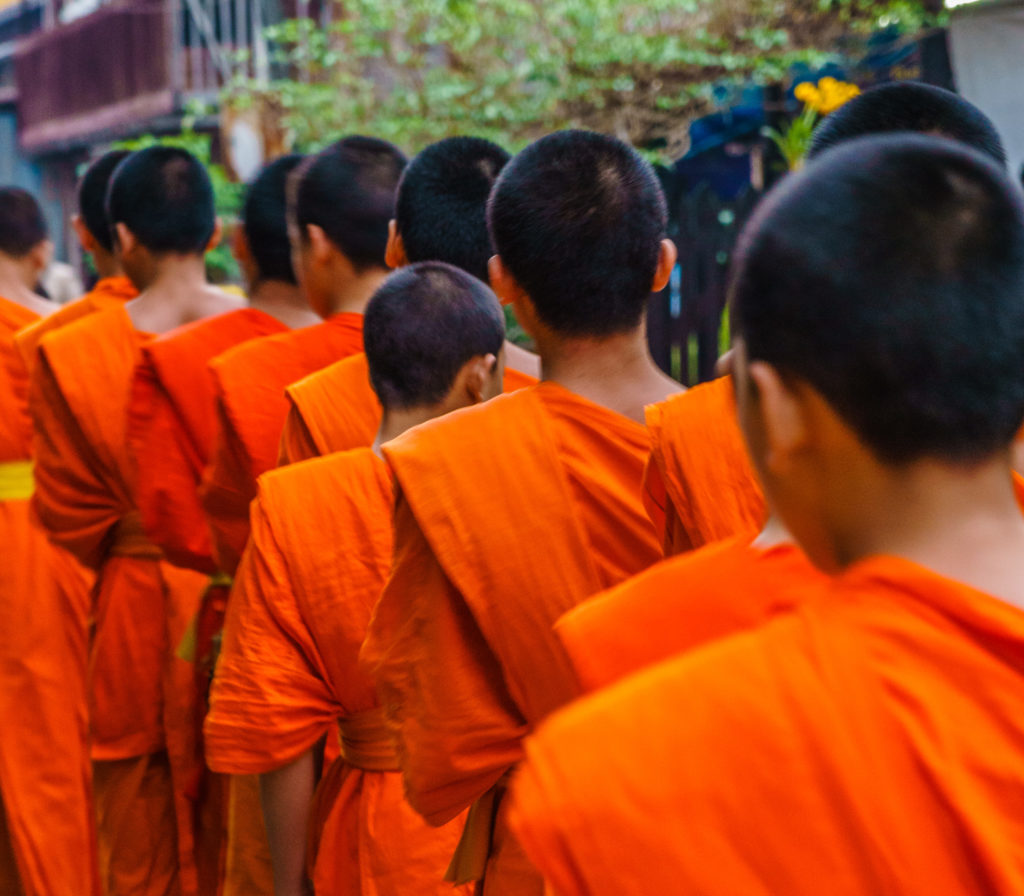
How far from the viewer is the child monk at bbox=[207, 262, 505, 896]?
2523 mm

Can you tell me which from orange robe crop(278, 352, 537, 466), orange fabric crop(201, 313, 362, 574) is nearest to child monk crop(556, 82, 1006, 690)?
orange robe crop(278, 352, 537, 466)

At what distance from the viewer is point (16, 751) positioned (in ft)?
15.0

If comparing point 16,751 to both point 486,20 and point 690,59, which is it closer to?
point 690,59

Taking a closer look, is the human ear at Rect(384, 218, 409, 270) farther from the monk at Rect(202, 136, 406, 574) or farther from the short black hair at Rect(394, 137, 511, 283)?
the monk at Rect(202, 136, 406, 574)

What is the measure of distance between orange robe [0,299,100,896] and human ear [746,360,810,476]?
408cm

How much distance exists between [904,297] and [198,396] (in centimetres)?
297

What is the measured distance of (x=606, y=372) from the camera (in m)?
2.06

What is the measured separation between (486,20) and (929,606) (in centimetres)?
862

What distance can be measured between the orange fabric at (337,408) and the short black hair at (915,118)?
4.01 ft

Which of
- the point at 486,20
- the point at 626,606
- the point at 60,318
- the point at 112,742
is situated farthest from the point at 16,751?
the point at 486,20

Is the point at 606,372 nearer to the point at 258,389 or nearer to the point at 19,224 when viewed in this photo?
the point at 258,389

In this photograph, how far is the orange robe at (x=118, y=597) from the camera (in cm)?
401

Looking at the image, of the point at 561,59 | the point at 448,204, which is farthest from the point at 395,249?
the point at 561,59

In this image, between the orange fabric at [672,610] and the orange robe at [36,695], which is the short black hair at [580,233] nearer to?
the orange fabric at [672,610]
